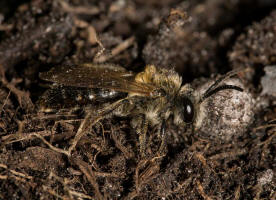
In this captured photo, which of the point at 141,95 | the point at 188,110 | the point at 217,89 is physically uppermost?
the point at 217,89

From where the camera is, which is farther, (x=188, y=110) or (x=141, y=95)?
(x=141, y=95)

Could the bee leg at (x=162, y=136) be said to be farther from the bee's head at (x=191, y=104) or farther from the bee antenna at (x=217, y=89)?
the bee antenna at (x=217, y=89)

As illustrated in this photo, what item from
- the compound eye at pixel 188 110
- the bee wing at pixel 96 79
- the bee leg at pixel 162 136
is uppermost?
the bee wing at pixel 96 79

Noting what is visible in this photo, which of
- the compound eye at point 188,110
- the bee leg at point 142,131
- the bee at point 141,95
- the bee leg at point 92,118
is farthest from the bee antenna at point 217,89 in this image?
the bee leg at point 92,118

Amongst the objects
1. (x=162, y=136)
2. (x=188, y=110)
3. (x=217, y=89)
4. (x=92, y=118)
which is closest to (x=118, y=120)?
(x=92, y=118)

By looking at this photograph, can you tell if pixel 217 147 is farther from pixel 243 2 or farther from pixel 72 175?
pixel 243 2

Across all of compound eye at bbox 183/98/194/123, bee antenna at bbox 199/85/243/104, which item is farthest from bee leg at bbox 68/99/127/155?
bee antenna at bbox 199/85/243/104

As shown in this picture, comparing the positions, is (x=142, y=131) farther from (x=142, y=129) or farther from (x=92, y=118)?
(x=92, y=118)
